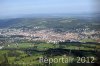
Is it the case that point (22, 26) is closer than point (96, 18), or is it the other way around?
point (96, 18)

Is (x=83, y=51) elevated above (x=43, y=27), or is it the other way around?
(x=43, y=27)

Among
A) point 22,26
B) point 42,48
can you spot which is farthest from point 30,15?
point 42,48

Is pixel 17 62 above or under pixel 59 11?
under

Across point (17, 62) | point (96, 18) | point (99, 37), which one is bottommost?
point (17, 62)

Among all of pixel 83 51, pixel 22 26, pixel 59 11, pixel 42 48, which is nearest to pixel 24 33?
pixel 22 26

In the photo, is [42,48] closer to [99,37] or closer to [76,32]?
[76,32]

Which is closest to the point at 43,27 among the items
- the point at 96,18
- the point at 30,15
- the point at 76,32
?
the point at 30,15

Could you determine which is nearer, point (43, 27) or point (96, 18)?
point (96, 18)

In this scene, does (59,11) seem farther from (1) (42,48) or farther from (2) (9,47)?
(2) (9,47)
